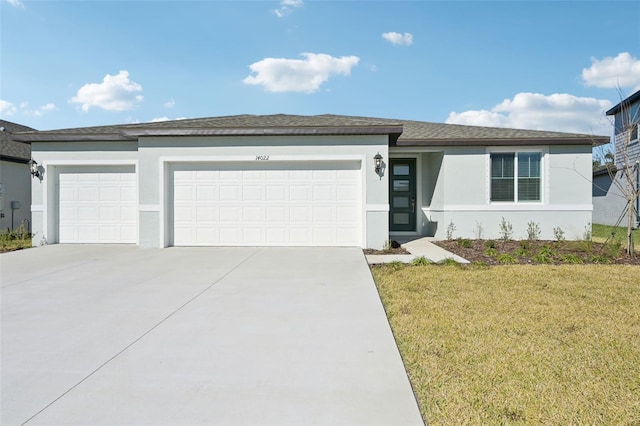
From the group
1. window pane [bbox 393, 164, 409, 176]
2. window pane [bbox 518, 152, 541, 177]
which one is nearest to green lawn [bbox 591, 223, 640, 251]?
window pane [bbox 518, 152, 541, 177]

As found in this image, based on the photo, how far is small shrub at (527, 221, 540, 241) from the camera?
10758 mm

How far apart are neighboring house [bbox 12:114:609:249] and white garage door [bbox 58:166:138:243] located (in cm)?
3

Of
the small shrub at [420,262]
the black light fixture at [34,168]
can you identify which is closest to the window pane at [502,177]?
the small shrub at [420,262]

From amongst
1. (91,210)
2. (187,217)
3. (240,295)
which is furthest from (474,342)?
(91,210)

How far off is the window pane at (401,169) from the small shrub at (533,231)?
4308 millimetres

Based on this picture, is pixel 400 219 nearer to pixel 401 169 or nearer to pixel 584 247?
pixel 401 169

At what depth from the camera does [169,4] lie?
31.2 ft

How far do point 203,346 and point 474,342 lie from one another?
267 cm

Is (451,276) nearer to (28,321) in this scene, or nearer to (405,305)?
(405,305)

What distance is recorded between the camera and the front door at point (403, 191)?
12578mm

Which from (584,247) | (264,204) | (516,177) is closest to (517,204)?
(516,177)

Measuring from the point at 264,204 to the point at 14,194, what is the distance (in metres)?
10.7

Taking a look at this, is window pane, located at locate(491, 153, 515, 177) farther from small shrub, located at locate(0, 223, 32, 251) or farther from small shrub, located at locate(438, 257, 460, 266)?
small shrub, located at locate(0, 223, 32, 251)

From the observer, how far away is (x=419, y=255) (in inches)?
328
